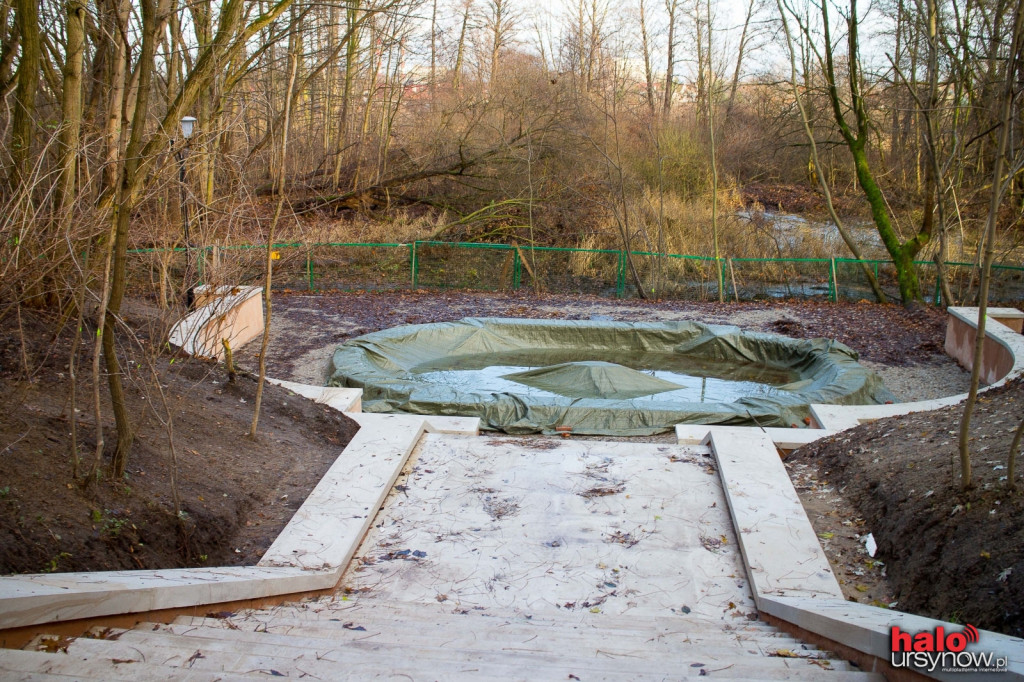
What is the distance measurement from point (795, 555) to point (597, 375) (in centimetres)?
485

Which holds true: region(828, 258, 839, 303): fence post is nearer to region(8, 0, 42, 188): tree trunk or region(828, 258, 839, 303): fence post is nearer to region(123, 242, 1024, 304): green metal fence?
region(123, 242, 1024, 304): green metal fence

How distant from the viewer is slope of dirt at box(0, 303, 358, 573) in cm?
358

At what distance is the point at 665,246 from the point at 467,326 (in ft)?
26.1

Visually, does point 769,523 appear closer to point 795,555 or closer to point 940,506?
point 795,555

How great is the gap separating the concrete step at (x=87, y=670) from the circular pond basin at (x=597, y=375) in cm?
510

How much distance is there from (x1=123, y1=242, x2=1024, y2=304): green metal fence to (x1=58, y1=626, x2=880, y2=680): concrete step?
520 inches

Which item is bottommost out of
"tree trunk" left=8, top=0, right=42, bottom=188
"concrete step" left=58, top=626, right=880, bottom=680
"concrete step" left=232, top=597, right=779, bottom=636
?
"concrete step" left=232, top=597, right=779, bottom=636

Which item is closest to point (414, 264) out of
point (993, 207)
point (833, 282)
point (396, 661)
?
point (833, 282)

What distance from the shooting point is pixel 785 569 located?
3.89 metres

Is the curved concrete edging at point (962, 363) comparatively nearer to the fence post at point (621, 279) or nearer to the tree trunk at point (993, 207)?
the tree trunk at point (993, 207)

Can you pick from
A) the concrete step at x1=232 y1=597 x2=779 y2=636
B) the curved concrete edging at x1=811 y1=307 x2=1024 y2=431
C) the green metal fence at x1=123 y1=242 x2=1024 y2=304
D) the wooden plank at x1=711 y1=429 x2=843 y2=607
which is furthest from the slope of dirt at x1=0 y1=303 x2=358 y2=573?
the green metal fence at x1=123 y1=242 x2=1024 y2=304

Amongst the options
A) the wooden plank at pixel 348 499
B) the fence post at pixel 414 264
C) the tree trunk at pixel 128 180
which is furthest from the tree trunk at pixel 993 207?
the fence post at pixel 414 264

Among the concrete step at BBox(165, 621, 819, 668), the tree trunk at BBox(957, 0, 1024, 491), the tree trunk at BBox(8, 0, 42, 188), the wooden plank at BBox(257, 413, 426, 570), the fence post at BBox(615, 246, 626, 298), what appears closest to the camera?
the concrete step at BBox(165, 621, 819, 668)

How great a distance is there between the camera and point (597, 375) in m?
8.80
